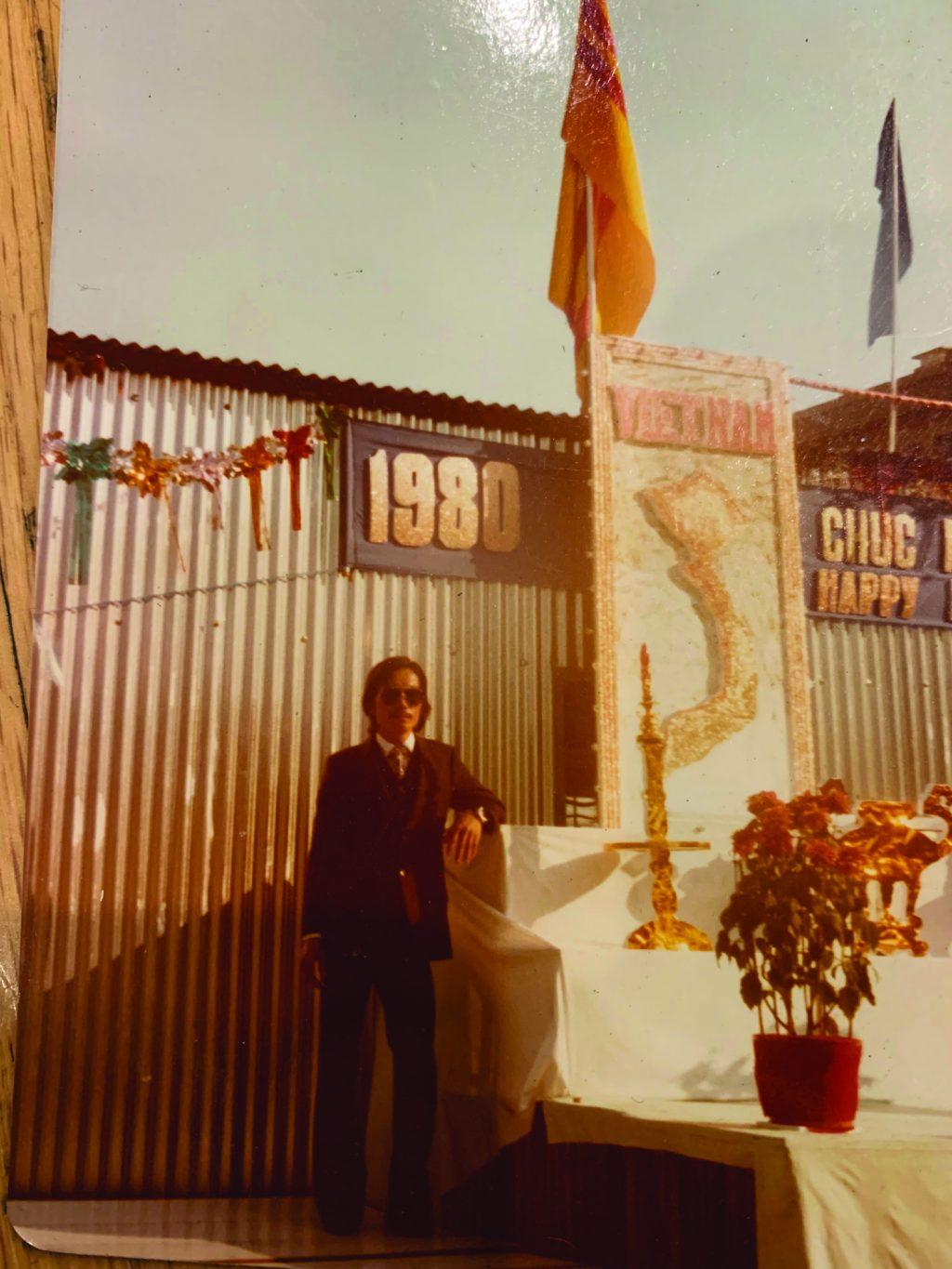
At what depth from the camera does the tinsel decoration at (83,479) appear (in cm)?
195

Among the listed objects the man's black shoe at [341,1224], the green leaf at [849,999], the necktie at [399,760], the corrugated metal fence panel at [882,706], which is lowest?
the man's black shoe at [341,1224]

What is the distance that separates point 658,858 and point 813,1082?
2.56 feet

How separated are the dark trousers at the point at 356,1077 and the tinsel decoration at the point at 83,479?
89 centimetres

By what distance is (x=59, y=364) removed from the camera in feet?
5.45

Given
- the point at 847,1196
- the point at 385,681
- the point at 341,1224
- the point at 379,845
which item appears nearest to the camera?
the point at 847,1196

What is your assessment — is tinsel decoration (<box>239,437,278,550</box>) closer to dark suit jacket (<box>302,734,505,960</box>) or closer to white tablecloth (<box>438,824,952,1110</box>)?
dark suit jacket (<box>302,734,505,960</box>)

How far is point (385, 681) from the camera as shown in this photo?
2461 mm

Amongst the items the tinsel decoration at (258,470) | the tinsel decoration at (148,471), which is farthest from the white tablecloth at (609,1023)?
the tinsel decoration at (148,471)

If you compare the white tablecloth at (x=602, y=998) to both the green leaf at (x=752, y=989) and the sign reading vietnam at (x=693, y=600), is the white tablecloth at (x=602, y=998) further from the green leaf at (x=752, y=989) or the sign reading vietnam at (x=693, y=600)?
the green leaf at (x=752, y=989)

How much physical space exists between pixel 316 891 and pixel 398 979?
233 millimetres

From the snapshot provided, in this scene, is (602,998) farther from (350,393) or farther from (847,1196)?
(350,393)

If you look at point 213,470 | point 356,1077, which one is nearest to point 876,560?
point 213,470

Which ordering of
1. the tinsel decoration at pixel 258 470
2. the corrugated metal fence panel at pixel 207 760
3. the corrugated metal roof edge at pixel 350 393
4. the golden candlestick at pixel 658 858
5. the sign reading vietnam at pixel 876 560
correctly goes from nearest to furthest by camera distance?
1. the corrugated metal roof edge at pixel 350 393
2. the corrugated metal fence panel at pixel 207 760
3. the golden candlestick at pixel 658 858
4. the tinsel decoration at pixel 258 470
5. the sign reading vietnam at pixel 876 560

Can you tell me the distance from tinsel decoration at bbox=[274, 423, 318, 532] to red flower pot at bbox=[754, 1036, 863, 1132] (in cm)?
151
